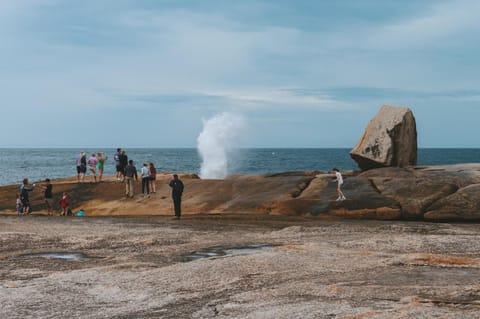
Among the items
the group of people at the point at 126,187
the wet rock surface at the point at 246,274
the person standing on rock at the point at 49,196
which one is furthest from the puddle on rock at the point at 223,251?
the person standing on rock at the point at 49,196

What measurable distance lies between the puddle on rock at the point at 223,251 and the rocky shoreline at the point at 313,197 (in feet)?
33.4

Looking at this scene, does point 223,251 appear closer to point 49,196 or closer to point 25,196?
point 49,196

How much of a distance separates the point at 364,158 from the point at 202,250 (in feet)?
71.3

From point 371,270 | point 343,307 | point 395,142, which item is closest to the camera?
point 343,307

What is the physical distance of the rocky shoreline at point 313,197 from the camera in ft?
94.7

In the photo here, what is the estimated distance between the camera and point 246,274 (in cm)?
1454

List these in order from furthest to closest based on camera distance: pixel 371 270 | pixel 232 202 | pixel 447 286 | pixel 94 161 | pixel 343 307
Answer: pixel 94 161, pixel 232 202, pixel 371 270, pixel 447 286, pixel 343 307

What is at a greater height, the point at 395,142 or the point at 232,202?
the point at 395,142

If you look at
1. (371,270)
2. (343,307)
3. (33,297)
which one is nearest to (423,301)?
(343,307)

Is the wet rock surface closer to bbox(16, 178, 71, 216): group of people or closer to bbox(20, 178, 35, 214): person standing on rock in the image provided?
bbox(16, 178, 71, 216): group of people

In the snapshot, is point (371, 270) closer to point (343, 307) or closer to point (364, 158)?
point (343, 307)

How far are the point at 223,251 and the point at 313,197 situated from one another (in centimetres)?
1301

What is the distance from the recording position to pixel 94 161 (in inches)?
1630

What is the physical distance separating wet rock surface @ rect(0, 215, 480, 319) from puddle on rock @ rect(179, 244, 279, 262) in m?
0.37
